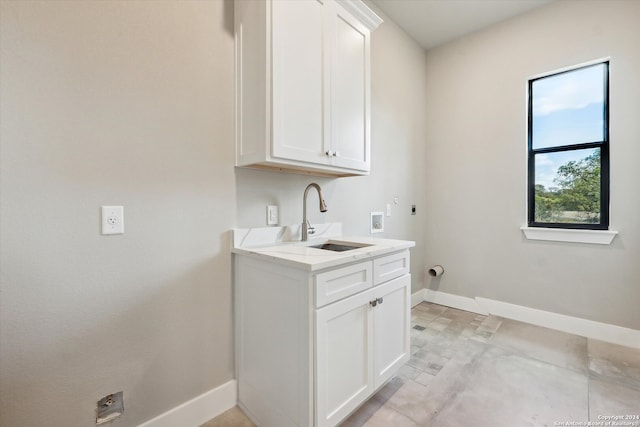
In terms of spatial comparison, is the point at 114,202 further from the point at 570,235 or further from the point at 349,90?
the point at 570,235

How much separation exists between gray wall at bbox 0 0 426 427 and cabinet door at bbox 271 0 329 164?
0.33 metres

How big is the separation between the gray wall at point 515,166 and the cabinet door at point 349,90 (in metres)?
1.65

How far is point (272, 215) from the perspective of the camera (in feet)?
5.89

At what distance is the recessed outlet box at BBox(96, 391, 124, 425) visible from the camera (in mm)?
1222

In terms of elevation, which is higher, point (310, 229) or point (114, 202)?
point (114, 202)

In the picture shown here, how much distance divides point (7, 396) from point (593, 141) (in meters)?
3.90

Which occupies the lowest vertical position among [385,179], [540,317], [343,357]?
[540,317]

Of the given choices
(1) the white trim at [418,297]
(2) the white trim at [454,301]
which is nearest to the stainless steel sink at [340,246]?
(1) the white trim at [418,297]

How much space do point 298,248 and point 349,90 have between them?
1059 millimetres

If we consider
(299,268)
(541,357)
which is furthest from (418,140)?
(299,268)

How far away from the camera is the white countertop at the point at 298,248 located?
1268 millimetres

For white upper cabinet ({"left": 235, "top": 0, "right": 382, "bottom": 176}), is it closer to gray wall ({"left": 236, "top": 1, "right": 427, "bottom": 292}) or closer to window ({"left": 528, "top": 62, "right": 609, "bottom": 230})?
gray wall ({"left": 236, "top": 1, "right": 427, "bottom": 292})

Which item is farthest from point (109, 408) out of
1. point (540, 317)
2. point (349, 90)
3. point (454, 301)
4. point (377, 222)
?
point (540, 317)

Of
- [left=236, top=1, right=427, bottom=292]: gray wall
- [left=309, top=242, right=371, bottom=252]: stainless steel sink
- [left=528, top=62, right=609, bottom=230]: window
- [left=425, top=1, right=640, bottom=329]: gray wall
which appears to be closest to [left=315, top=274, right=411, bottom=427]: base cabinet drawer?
[left=309, top=242, right=371, bottom=252]: stainless steel sink
